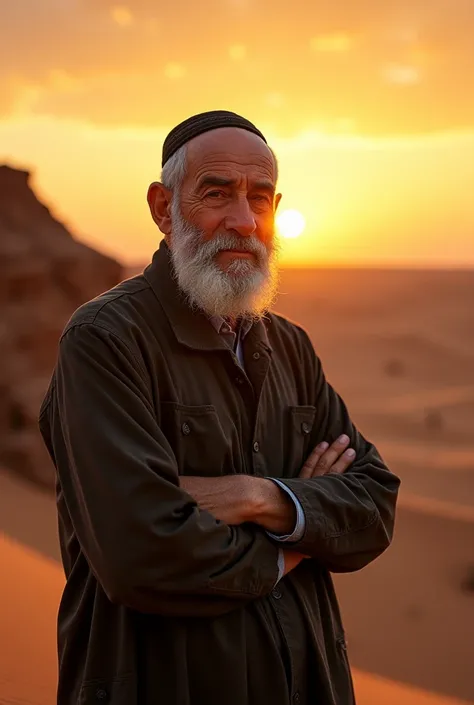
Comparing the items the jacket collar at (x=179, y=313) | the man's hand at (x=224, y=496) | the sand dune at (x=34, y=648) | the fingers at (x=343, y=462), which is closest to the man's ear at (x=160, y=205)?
the jacket collar at (x=179, y=313)

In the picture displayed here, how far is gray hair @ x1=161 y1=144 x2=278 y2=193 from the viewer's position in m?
2.82

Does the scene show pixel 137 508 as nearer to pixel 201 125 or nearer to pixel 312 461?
pixel 312 461

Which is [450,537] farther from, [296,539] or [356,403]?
[356,403]

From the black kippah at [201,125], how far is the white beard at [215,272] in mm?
212

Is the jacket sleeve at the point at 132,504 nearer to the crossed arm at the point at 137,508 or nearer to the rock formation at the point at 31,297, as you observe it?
the crossed arm at the point at 137,508

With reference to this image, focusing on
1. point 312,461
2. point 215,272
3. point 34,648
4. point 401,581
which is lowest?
point 34,648

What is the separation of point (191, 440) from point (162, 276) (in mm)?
615

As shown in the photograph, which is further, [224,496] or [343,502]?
[343,502]

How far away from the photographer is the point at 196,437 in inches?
101

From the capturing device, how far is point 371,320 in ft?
158

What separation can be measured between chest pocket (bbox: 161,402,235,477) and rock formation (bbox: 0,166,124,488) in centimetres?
777

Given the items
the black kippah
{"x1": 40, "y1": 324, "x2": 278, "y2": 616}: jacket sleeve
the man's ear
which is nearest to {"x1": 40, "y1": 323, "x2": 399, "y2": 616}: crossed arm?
{"x1": 40, "y1": 324, "x2": 278, "y2": 616}: jacket sleeve

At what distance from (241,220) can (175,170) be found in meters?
0.32

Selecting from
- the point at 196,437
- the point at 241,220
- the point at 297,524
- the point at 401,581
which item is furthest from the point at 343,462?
the point at 401,581
